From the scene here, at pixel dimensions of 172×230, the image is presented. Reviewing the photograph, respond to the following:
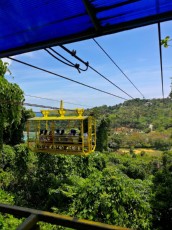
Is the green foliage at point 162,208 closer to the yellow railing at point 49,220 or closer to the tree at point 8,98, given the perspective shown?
the tree at point 8,98

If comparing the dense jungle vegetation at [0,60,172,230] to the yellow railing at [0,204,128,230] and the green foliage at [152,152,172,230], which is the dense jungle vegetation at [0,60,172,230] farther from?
the yellow railing at [0,204,128,230]

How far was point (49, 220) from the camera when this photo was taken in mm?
1158

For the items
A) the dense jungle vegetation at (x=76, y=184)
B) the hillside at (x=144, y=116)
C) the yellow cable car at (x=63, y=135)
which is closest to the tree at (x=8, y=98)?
the dense jungle vegetation at (x=76, y=184)

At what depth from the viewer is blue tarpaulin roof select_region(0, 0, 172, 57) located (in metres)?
1.76

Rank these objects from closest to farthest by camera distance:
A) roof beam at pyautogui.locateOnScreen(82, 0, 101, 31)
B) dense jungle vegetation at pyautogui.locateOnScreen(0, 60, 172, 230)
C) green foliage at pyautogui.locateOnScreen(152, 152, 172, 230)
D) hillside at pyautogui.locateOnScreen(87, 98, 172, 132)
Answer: roof beam at pyautogui.locateOnScreen(82, 0, 101, 31) < dense jungle vegetation at pyautogui.locateOnScreen(0, 60, 172, 230) < green foliage at pyautogui.locateOnScreen(152, 152, 172, 230) < hillside at pyautogui.locateOnScreen(87, 98, 172, 132)

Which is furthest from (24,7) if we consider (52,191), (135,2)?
(52,191)

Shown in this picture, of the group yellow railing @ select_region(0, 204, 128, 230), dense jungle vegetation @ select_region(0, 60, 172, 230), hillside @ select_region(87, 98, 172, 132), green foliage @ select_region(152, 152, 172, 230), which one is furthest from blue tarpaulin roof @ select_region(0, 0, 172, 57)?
hillside @ select_region(87, 98, 172, 132)

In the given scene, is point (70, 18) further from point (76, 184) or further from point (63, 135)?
point (76, 184)

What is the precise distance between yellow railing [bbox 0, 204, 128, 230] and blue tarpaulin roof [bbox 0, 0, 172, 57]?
1312mm

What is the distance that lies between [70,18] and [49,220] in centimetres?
147

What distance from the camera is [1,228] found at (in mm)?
4598

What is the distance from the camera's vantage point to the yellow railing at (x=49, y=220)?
1.06m

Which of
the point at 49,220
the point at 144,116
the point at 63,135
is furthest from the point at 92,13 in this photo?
the point at 144,116

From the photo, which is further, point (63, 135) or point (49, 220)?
point (63, 135)
